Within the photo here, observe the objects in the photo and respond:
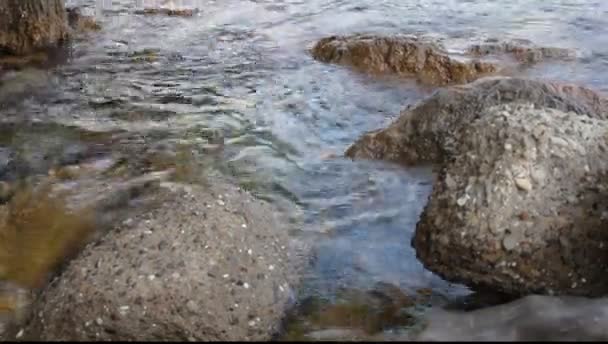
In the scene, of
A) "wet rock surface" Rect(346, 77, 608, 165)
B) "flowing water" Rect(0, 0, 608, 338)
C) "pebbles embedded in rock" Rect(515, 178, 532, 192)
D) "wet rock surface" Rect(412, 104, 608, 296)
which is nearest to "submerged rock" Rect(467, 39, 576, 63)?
"flowing water" Rect(0, 0, 608, 338)

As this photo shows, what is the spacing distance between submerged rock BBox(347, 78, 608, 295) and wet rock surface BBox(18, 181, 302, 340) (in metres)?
0.84

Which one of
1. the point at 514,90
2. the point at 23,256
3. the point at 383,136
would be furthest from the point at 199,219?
the point at 514,90

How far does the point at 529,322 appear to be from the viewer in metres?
3.33

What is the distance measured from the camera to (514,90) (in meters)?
5.36

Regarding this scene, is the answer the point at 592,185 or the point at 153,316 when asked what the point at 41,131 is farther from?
the point at 592,185

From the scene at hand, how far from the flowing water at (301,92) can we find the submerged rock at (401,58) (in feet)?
0.74

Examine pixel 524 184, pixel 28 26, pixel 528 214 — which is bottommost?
pixel 528 214

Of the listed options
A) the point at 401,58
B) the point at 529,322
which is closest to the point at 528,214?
the point at 529,322

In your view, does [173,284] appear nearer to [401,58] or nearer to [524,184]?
[524,184]

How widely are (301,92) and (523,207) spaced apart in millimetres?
3572

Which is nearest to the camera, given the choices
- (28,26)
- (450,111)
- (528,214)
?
(528,214)

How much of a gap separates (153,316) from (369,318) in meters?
1.05

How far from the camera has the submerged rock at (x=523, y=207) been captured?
12.4 feet

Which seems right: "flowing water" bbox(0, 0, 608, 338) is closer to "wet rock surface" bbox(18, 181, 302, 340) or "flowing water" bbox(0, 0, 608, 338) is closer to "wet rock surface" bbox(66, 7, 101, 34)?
"wet rock surface" bbox(66, 7, 101, 34)
